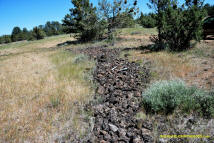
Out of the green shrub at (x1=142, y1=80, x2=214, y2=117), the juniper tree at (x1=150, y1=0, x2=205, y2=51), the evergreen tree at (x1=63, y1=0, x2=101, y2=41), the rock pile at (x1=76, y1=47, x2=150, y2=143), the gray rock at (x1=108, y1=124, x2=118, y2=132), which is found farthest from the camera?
the evergreen tree at (x1=63, y1=0, x2=101, y2=41)

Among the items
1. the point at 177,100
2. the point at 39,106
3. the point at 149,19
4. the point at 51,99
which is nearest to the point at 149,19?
the point at 149,19

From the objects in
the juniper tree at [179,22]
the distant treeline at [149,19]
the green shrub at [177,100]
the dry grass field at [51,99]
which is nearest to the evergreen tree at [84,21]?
the distant treeline at [149,19]

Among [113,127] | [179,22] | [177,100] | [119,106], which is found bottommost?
[113,127]

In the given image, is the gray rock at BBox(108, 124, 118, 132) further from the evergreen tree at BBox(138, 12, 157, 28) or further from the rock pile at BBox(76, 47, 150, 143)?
the evergreen tree at BBox(138, 12, 157, 28)

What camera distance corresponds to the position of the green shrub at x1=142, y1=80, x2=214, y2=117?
2441 millimetres

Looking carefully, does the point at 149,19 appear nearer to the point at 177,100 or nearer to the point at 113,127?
the point at 177,100

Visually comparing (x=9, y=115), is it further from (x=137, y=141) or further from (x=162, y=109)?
(x=162, y=109)

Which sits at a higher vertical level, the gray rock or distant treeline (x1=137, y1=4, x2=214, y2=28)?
distant treeline (x1=137, y1=4, x2=214, y2=28)

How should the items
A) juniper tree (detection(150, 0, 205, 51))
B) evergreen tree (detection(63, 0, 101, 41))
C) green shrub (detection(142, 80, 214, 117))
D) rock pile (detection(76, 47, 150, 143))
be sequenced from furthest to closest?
evergreen tree (detection(63, 0, 101, 41))
juniper tree (detection(150, 0, 205, 51))
green shrub (detection(142, 80, 214, 117))
rock pile (detection(76, 47, 150, 143))

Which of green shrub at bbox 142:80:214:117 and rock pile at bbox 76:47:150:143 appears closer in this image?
rock pile at bbox 76:47:150:143

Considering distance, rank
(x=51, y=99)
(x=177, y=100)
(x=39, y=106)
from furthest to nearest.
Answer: (x=51, y=99), (x=39, y=106), (x=177, y=100)

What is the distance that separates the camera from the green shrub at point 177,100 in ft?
8.01

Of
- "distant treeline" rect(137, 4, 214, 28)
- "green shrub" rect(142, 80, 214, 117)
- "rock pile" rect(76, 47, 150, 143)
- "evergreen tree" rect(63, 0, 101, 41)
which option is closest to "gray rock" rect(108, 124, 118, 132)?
"rock pile" rect(76, 47, 150, 143)

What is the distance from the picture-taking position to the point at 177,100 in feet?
8.39
